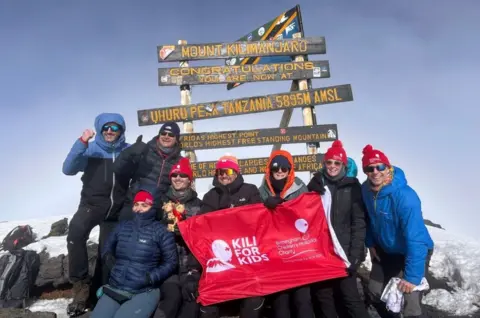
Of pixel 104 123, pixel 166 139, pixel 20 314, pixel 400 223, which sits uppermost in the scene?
pixel 104 123

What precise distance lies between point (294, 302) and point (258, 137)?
576 cm

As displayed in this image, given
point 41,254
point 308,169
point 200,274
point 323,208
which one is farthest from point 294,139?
point 41,254

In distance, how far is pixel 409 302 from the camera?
412cm

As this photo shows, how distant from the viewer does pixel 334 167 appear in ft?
16.0

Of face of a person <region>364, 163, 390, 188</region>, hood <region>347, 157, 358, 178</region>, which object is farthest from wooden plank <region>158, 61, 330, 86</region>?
face of a person <region>364, 163, 390, 188</region>

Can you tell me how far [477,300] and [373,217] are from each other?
178 inches

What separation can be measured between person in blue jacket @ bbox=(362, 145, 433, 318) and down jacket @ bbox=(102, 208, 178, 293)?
2.77m

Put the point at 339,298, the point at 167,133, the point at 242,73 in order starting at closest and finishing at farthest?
the point at 339,298, the point at 167,133, the point at 242,73

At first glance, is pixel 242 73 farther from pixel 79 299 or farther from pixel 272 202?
pixel 79 299

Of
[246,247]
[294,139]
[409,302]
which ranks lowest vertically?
[409,302]

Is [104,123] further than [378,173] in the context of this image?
Yes

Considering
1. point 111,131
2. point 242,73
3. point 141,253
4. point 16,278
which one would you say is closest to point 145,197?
point 141,253

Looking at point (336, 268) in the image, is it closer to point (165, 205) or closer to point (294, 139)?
point (165, 205)

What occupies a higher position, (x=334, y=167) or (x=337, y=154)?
(x=337, y=154)
